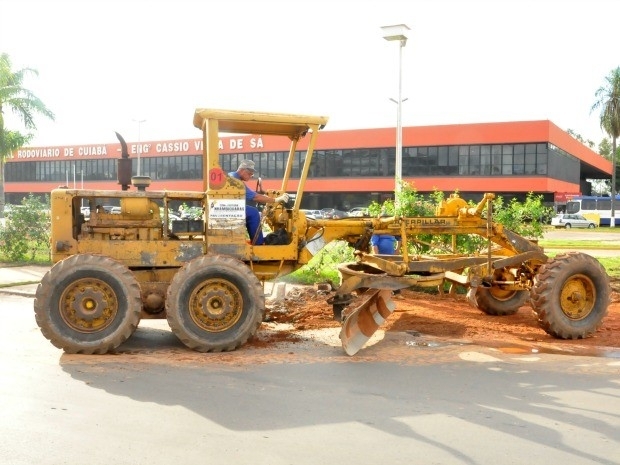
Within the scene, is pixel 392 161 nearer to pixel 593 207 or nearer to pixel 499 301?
pixel 593 207

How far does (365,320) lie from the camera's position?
8.51m

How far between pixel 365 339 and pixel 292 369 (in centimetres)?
133

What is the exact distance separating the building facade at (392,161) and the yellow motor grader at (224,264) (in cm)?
3828

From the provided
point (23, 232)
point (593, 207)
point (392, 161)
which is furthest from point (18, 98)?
point (593, 207)

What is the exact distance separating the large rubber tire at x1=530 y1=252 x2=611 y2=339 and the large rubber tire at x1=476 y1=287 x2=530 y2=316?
63.7 inches

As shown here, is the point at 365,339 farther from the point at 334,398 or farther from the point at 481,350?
the point at 334,398

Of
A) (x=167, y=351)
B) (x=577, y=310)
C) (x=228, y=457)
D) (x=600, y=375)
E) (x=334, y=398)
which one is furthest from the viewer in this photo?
(x=577, y=310)

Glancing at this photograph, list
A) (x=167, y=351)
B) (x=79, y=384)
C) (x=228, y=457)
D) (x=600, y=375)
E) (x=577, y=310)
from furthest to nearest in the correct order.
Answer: (x=577, y=310), (x=167, y=351), (x=600, y=375), (x=79, y=384), (x=228, y=457)

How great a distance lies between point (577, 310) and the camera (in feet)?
29.4

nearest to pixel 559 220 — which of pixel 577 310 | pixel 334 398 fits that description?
pixel 577 310

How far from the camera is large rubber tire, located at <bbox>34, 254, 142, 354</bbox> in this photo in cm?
775

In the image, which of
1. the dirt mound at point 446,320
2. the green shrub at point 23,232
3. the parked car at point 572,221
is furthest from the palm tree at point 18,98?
the parked car at point 572,221

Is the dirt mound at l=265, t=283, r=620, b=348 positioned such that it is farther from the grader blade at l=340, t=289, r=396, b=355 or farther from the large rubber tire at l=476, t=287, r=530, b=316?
the grader blade at l=340, t=289, r=396, b=355

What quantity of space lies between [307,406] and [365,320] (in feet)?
9.02
